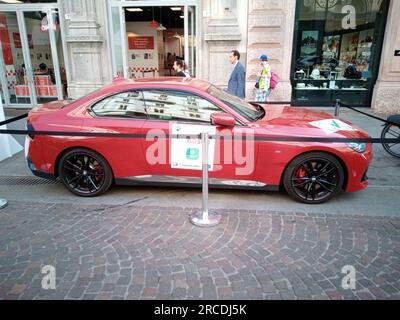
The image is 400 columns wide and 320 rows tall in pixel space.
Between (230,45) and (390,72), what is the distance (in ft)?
16.2

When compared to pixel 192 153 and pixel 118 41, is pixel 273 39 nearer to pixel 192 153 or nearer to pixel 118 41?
pixel 118 41

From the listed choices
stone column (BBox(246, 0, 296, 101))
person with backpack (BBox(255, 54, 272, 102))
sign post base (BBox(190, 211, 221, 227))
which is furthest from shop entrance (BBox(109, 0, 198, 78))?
sign post base (BBox(190, 211, 221, 227))

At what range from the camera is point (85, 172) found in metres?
4.37

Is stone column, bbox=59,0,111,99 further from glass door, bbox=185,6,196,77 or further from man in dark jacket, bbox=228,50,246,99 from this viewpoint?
man in dark jacket, bbox=228,50,246,99

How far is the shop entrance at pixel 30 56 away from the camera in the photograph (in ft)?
34.3

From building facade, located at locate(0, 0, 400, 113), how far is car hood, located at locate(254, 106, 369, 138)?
5.42 m

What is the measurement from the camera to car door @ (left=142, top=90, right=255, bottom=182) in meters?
4.01

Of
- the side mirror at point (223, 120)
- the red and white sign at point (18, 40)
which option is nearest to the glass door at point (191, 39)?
the red and white sign at point (18, 40)

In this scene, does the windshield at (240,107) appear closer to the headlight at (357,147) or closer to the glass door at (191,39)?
the headlight at (357,147)

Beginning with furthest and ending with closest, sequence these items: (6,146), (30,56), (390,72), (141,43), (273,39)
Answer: (141,43), (30,56), (390,72), (273,39), (6,146)

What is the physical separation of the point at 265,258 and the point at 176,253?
2.91 feet

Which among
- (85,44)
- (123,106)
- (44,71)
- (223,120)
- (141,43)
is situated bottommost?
(223,120)

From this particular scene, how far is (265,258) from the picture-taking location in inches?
122

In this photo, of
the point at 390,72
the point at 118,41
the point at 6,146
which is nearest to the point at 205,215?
the point at 6,146
